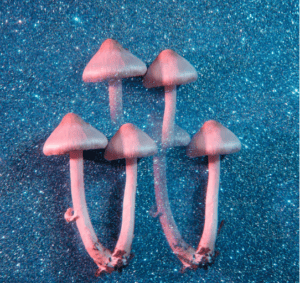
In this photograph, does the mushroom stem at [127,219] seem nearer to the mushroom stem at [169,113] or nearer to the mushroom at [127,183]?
the mushroom at [127,183]

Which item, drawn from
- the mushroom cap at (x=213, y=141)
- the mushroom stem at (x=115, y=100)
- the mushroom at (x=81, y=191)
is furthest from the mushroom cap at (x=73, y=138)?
the mushroom cap at (x=213, y=141)

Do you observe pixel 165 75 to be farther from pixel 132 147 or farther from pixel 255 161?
pixel 255 161

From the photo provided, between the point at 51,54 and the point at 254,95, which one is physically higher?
the point at 51,54

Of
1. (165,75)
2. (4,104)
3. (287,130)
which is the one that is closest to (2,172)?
(4,104)

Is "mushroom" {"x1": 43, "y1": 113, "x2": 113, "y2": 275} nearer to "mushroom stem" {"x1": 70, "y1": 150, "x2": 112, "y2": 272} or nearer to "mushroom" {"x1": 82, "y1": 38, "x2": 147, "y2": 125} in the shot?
"mushroom stem" {"x1": 70, "y1": 150, "x2": 112, "y2": 272}

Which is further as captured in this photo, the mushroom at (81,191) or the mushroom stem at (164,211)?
the mushroom stem at (164,211)

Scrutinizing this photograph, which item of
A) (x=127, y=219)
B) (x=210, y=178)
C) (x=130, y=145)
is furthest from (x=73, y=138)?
(x=210, y=178)
